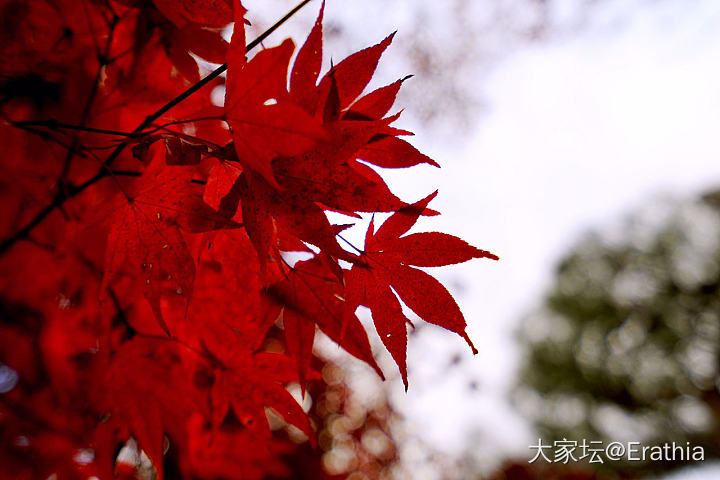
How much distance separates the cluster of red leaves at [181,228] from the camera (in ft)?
1.22

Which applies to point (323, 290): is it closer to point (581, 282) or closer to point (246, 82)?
point (246, 82)

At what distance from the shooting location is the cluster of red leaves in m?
0.37

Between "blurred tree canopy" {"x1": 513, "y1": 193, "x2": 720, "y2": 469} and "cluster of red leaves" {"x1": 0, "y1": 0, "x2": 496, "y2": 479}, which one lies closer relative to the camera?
"cluster of red leaves" {"x1": 0, "y1": 0, "x2": 496, "y2": 479}

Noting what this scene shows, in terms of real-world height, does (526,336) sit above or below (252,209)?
above

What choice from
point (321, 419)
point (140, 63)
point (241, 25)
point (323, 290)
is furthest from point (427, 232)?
point (321, 419)

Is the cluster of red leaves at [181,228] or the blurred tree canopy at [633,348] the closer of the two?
the cluster of red leaves at [181,228]

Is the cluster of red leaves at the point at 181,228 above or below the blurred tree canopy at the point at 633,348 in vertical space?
below

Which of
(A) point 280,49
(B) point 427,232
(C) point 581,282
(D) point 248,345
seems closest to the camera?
(A) point 280,49

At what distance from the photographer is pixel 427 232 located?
0.47 metres

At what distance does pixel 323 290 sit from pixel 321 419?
297cm

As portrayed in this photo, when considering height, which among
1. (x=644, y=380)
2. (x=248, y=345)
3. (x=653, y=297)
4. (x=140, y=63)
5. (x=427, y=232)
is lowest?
(x=248, y=345)

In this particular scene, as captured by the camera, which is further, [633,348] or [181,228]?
[633,348]

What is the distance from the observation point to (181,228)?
0.41 m

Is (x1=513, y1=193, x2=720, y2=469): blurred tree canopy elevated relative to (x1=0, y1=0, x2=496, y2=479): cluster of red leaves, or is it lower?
elevated
